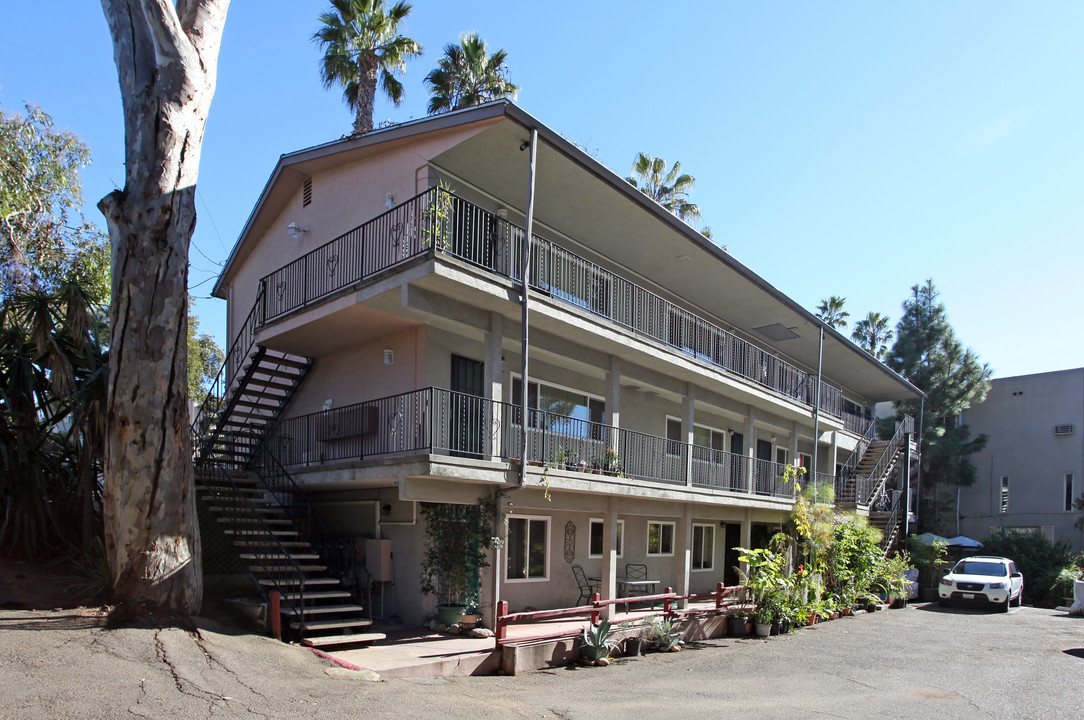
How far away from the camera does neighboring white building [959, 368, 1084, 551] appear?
3288cm

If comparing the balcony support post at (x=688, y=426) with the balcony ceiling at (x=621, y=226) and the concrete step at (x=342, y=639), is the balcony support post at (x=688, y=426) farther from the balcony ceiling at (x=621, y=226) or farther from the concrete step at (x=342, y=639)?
the concrete step at (x=342, y=639)

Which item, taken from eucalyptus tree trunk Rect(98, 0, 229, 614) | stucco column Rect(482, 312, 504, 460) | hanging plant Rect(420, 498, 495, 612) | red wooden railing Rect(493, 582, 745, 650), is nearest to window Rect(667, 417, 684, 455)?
red wooden railing Rect(493, 582, 745, 650)

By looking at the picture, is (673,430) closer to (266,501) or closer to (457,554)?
(457,554)

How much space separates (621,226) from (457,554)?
7.68m

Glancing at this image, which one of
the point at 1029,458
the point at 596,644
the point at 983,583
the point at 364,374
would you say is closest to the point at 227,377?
the point at 364,374

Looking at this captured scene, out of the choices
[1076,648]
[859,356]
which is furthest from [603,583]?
[859,356]

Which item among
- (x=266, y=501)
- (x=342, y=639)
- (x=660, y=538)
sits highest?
(x=266, y=501)

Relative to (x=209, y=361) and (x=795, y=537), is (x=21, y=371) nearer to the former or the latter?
(x=795, y=537)

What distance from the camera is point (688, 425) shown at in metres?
18.3

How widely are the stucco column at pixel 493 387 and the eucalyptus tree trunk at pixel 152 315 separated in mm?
4379

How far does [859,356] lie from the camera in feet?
88.1

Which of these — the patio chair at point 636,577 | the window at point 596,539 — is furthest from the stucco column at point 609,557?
the patio chair at point 636,577

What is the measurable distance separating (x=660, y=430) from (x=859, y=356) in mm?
10333

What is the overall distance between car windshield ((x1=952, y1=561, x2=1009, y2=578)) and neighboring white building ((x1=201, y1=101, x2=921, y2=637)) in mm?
7836
